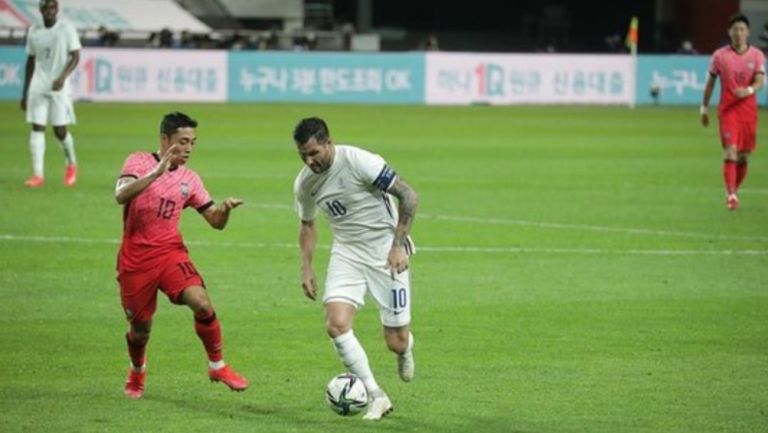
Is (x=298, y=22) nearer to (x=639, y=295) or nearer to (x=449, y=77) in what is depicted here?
(x=449, y=77)

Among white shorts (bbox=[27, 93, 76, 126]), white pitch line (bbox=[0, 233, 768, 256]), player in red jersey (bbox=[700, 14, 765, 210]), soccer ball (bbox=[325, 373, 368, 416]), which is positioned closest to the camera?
soccer ball (bbox=[325, 373, 368, 416])

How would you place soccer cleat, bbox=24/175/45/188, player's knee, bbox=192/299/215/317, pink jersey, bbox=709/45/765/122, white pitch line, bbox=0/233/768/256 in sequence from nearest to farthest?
1. player's knee, bbox=192/299/215/317
2. white pitch line, bbox=0/233/768/256
3. pink jersey, bbox=709/45/765/122
4. soccer cleat, bbox=24/175/45/188

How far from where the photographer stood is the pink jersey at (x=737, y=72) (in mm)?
22500

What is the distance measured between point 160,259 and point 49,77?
13.7 meters

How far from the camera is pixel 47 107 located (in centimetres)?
2377

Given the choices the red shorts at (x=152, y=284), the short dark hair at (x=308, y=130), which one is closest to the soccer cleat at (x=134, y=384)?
the red shorts at (x=152, y=284)

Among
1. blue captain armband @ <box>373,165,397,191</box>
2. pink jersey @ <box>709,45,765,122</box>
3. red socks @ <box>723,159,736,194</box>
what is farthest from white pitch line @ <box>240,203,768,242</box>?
blue captain armband @ <box>373,165,397,191</box>

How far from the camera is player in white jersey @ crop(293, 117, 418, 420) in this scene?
33.1ft

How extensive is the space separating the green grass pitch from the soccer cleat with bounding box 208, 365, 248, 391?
0.31 ft

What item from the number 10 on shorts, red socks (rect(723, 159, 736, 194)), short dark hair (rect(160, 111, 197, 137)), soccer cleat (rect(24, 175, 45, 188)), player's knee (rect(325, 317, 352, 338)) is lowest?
soccer cleat (rect(24, 175, 45, 188))

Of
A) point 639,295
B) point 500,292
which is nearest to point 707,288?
point 639,295

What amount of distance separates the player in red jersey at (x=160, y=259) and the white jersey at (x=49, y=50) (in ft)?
43.0

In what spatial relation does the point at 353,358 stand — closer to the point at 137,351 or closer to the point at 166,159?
the point at 137,351

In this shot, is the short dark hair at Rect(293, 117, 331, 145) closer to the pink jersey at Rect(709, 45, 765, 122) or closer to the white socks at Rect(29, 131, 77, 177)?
the pink jersey at Rect(709, 45, 765, 122)
